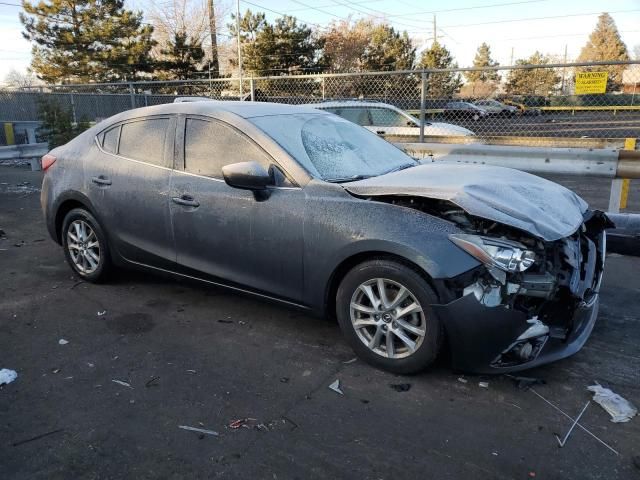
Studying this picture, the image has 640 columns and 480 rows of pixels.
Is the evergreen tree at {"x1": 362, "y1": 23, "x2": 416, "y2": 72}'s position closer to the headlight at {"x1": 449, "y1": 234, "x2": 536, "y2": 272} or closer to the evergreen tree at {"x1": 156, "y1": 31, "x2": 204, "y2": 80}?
the evergreen tree at {"x1": 156, "y1": 31, "x2": 204, "y2": 80}

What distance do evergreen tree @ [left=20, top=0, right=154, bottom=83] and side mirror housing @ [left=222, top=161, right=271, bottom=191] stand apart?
40.5 m

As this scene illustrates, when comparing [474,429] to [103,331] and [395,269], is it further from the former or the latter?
[103,331]

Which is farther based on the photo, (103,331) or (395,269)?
(103,331)

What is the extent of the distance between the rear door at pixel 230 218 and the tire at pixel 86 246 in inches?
38.5

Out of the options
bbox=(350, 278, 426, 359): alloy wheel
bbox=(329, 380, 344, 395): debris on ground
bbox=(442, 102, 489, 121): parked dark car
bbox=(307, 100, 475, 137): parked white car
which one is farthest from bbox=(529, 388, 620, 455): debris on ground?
bbox=(442, 102, 489, 121): parked dark car

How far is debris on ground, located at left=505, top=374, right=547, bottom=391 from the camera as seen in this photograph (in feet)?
10.5

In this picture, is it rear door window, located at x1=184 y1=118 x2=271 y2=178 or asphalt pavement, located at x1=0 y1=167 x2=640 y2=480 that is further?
rear door window, located at x1=184 y1=118 x2=271 y2=178

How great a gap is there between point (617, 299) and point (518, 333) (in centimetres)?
202

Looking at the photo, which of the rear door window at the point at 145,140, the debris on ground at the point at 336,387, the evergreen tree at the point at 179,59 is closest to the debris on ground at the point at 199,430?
the debris on ground at the point at 336,387

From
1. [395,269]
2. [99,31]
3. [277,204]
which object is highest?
[99,31]

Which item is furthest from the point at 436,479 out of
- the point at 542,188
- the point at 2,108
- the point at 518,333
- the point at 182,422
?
the point at 2,108

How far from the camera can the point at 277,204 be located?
3.68m

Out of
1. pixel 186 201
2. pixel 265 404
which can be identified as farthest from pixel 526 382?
pixel 186 201

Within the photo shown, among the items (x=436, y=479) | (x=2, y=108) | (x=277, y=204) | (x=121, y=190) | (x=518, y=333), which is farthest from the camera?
(x=2, y=108)
